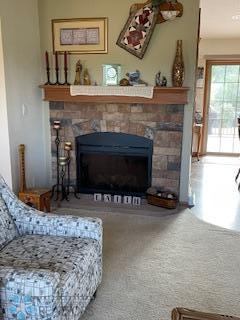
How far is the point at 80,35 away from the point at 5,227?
2.60 metres

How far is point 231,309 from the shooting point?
84.7 inches

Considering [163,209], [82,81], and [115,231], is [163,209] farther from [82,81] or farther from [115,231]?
[82,81]

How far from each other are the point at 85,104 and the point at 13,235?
223 centimetres

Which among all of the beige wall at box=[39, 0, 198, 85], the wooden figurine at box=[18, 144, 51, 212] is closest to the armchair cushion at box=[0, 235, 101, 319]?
the wooden figurine at box=[18, 144, 51, 212]

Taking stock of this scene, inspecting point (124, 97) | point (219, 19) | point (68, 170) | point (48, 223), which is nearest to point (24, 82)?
point (124, 97)

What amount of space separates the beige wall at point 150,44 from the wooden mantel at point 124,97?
15cm

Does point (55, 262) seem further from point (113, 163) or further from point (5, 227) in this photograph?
point (113, 163)

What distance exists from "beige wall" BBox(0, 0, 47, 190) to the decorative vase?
1647 mm

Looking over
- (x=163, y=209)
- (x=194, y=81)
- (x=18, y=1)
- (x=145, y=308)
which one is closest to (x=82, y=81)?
(x=18, y=1)

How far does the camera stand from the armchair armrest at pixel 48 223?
2189 mm

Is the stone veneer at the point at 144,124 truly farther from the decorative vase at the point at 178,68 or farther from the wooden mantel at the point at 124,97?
the decorative vase at the point at 178,68

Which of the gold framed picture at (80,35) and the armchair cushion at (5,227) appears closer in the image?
the armchair cushion at (5,227)

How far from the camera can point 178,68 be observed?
3.62 metres

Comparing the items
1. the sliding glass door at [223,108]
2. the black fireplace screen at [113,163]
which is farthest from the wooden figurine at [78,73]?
the sliding glass door at [223,108]
